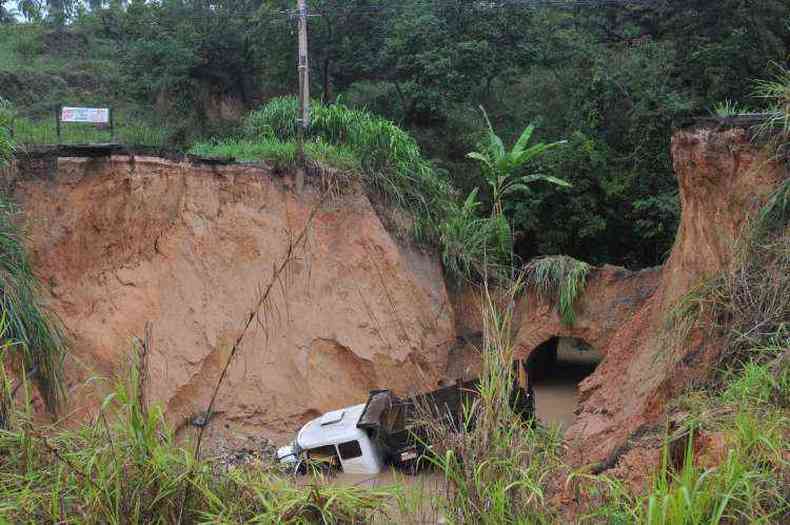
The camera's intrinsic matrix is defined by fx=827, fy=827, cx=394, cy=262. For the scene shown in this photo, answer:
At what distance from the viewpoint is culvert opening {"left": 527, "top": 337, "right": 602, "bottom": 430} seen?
14531mm

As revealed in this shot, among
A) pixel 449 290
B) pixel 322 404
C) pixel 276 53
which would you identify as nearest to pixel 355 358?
pixel 322 404

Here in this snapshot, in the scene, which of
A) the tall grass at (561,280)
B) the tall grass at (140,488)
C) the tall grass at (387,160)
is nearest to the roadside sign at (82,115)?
the tall grass at (387,160)

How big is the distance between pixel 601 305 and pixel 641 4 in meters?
9.71

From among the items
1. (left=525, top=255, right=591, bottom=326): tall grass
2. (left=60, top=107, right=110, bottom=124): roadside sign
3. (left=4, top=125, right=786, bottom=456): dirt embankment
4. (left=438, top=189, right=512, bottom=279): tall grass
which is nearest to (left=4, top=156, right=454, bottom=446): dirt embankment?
(left=4, top=125, right=786, bottom=456): dirt embankment

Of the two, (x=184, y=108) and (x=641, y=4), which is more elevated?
(x=641, y=4)

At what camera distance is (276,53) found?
21.5 m

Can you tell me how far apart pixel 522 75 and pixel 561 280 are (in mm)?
8730

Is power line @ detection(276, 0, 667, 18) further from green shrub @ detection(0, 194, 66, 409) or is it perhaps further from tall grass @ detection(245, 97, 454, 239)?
green shrub @ detection(0, 194, 66, 409)

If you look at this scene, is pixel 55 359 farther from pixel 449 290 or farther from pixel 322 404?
pixel 449 290

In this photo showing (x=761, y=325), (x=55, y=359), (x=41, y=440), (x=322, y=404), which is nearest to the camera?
(x=41, y=440)

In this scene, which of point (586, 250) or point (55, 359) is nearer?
point (55, 359)

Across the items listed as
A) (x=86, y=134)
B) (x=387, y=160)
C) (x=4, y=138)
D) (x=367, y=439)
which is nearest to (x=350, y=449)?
(x=367, y=439)

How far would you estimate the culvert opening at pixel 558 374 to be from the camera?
14531 mm

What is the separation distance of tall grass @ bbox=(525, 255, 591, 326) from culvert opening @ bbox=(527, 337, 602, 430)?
1288 mm
